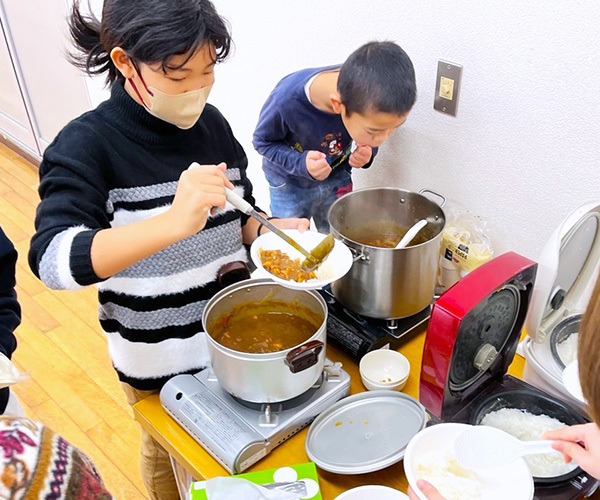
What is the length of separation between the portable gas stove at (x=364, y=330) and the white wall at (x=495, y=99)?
0.41 m

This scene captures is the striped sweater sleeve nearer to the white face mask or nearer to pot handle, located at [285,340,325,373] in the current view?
the white face mask

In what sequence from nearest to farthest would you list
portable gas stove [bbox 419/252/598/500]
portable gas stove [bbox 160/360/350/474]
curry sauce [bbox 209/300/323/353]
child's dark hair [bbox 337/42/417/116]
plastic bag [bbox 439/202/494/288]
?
portable gas stove [bbox 419/252/598/500] < portable gas stove [bbox 160/360/350/474] < curry sauce [bbox 209/300/323/353] < child's dark hair [bbox 337/42/417/116] < plastic bag [bbox 439/202/494/288]

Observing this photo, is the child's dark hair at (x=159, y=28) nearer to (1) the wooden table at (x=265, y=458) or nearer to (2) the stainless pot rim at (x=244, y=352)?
(2) the stainless pot rim at (x=244, y=352)

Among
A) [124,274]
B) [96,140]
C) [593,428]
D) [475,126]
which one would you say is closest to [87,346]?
[124,274]

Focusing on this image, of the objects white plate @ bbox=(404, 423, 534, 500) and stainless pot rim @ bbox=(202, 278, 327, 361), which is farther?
stainless pot rim @ bbox=(202, 278, 327, 361)

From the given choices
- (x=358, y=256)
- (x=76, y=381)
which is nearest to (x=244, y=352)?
(x=358, y=256)

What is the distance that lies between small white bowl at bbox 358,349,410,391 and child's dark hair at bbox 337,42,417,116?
0.55 metres

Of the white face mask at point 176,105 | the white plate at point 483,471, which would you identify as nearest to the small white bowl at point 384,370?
the white plate at point 483,471

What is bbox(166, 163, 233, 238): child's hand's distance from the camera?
36.5 inches

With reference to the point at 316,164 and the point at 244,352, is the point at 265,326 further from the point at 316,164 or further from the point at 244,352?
the point at 316,164

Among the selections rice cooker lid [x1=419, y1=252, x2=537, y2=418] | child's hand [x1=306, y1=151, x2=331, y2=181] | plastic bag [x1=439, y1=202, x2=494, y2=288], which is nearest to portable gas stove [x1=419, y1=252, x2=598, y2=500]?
rice cooker lid [x1=419, y1=252, x2=537, y2=418]

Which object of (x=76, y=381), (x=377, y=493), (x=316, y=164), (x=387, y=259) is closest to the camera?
(x=377, y=493)

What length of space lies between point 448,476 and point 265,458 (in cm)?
33

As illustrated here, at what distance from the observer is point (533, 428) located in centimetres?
97
